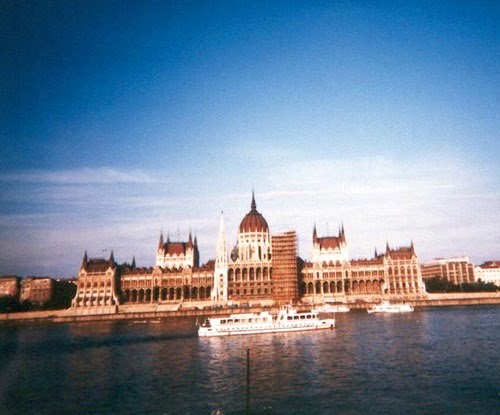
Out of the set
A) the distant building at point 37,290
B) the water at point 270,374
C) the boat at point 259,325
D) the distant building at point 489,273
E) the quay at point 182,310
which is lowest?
the water at point 270,374

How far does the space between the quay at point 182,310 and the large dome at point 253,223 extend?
33738 millimetres

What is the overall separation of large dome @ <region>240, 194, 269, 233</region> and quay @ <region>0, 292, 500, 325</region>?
111ft

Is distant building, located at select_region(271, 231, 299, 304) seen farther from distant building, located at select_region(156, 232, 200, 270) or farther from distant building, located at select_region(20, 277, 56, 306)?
distant building, located at select_region(20, 277, 56, 306)

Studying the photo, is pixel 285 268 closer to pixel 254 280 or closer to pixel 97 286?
pixel 254 280

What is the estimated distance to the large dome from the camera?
147 metres

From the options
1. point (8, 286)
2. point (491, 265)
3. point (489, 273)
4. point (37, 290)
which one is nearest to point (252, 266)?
point (37, 290)

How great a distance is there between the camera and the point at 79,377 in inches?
1551

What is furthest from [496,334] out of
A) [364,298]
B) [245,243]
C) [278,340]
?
[245,243]

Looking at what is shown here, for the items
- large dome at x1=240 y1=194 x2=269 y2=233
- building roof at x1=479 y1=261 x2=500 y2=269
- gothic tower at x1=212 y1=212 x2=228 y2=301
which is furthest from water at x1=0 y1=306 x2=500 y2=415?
building roof at x1=479 y1=261 x2=500 y2=269

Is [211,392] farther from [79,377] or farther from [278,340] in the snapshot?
[278,340]

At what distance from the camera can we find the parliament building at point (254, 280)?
4919 inches

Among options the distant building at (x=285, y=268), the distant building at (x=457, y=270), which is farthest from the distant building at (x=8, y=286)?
the distant building at (x=457, y=270)

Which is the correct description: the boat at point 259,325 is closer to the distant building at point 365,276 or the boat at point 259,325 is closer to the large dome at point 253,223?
the distant building at point 365,276

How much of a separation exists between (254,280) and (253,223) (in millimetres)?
22898
